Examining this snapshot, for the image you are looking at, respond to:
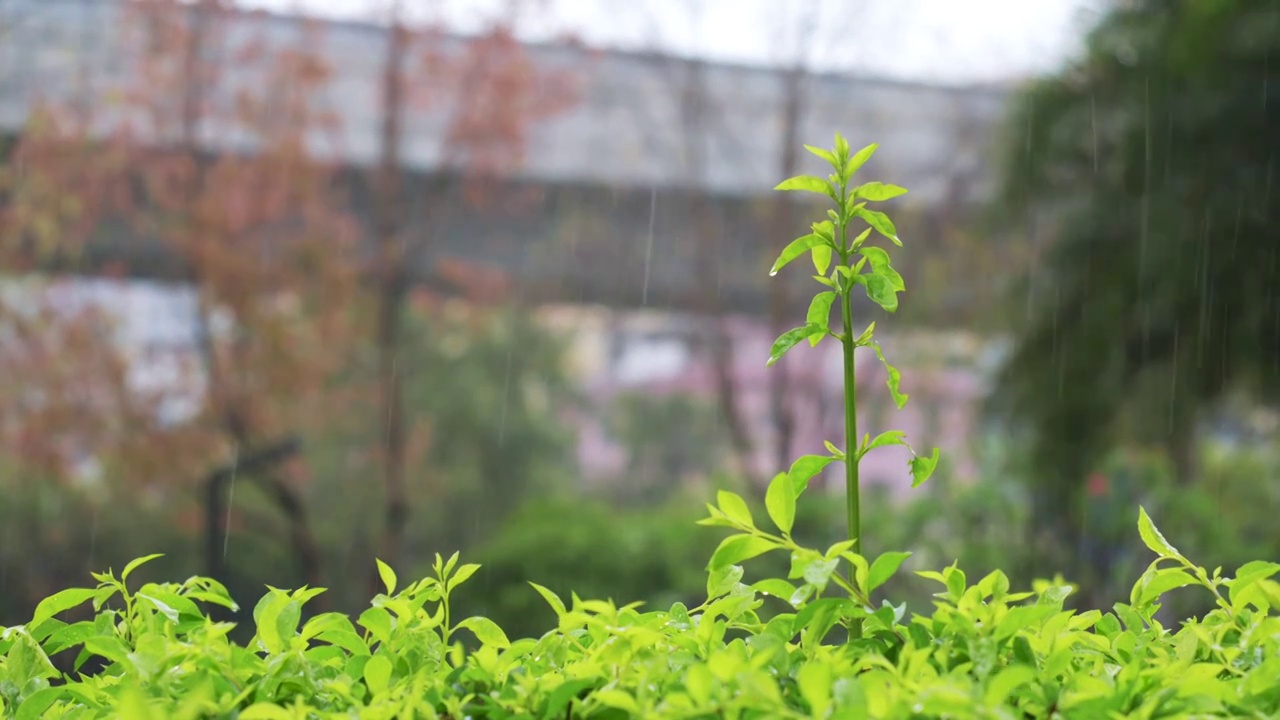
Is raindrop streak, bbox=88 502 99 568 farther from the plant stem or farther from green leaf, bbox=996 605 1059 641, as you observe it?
green leaf, bbox=996 605 1059 641

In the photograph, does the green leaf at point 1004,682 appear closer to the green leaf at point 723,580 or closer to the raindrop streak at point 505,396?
the green leaf at point 723,580

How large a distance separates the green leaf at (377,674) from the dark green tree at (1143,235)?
511cm

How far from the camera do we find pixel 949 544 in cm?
564

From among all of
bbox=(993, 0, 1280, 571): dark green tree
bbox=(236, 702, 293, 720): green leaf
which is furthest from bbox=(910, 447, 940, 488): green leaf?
bbox=(993, 0, 1280, 571): dark green tree

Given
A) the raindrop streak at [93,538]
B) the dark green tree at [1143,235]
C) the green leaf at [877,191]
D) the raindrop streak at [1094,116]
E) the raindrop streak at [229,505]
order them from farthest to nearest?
the raindrop streak at [93,538] → the raindrop streak at [229,505] → the raindrop streak at [1094,116] → the dark green tree at [1143,235] → the green leaf at [877,191]

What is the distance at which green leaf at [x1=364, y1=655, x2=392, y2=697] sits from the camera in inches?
31.0

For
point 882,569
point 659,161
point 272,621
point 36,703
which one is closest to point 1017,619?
point 882,569

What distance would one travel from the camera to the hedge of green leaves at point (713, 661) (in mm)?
709

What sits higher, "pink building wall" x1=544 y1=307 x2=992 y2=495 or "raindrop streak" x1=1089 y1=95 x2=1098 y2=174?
"raindrop streak" x1=1089 y1=95 x2=1098 y2=174

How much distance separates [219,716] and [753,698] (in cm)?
36

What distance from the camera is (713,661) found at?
70cm

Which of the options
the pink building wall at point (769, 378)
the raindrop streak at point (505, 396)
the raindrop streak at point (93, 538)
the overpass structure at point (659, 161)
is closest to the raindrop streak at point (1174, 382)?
the pink building wall at point (769, 378)

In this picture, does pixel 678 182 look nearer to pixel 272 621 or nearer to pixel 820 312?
pixel 820 312

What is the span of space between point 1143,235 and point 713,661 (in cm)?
540
